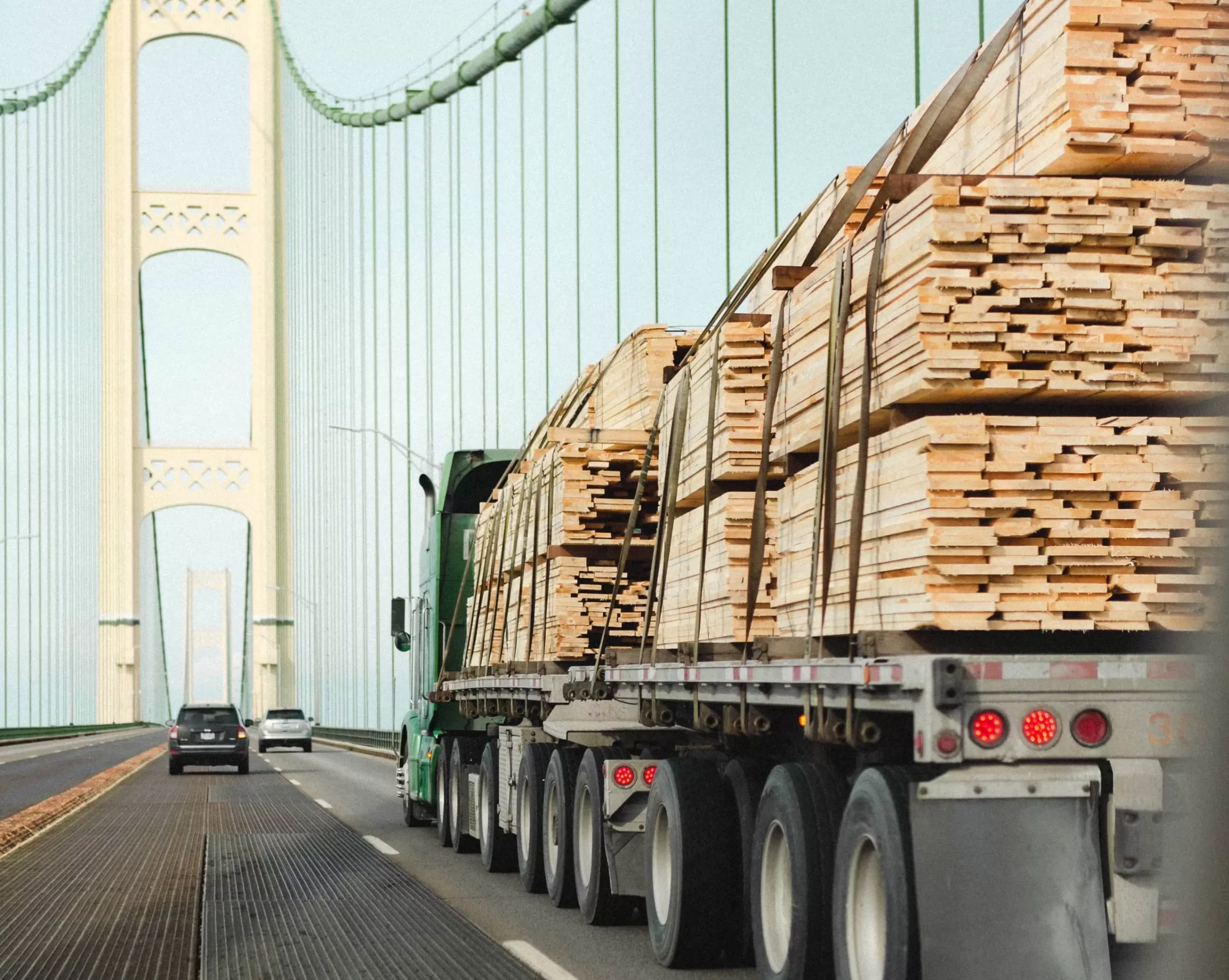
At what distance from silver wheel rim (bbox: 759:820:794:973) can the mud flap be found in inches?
63.3

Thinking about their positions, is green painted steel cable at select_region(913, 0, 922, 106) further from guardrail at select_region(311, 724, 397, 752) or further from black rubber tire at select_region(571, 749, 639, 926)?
guardrail at select_region(311, 724, 397, 752)

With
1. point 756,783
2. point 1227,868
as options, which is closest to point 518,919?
point 756,783

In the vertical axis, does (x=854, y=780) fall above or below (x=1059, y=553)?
below

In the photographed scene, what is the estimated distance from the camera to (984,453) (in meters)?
5.81

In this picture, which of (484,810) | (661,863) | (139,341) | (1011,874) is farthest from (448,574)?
(139,341)

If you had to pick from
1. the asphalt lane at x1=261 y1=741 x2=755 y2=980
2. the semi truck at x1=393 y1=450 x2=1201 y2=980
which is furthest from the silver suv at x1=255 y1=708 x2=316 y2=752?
the semi truck at x1=393 y1=450 x2=1201 y2=980

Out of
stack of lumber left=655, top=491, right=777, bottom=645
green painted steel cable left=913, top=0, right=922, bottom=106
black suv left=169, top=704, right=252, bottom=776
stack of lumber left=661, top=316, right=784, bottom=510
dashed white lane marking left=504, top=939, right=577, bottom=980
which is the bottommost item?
black suv left=169, top=704, right=252, bottom=776

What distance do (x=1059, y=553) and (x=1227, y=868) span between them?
4.20 meters

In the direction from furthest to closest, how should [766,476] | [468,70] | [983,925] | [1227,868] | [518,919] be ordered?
[468,70], [518,919], [766,476], [983,925], [1227,868]

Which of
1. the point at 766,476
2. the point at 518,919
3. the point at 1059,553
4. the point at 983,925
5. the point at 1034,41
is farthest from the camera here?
the point at 518,919

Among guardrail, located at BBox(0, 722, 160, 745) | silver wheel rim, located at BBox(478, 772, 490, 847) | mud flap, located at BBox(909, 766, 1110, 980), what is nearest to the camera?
mud flap, located at BBox(909, 766, 1110, 980)

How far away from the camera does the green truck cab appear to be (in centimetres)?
1764

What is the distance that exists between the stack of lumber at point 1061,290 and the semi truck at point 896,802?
0.84m

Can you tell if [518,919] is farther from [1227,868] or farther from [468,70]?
[468,70]
